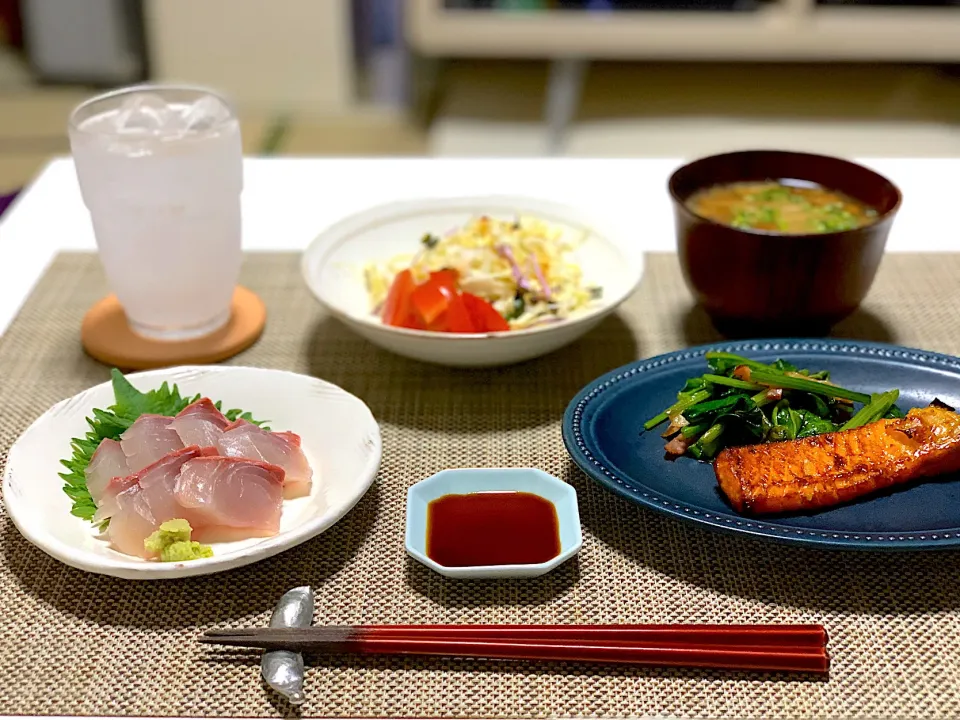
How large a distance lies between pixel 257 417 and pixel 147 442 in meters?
0.18

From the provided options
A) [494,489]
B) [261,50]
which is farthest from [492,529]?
[261,50]

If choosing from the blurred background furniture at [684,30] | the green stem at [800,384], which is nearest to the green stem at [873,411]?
the green stem at [800,384]

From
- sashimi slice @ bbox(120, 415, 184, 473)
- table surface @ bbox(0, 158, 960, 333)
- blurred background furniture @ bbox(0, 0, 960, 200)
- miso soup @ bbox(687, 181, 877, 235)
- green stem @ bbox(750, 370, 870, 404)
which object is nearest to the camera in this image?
sashimi slice @ bbox(120, 415, 184, 473)

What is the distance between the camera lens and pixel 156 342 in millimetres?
1504

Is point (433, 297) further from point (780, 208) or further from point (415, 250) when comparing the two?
point (780, 208)

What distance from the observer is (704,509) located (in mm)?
1030

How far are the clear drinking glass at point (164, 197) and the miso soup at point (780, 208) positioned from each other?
2.37 ft

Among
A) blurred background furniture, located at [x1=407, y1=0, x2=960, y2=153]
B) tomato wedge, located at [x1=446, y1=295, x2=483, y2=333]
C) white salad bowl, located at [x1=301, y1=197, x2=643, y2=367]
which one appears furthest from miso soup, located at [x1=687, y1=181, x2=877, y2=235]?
blurred background furniture, located at [x1=407, y1=0, x2=960, y2=153]

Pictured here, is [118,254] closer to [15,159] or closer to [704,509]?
[704,509]

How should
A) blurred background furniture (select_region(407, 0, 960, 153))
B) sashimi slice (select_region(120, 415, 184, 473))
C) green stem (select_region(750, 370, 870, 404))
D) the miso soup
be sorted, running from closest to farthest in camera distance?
sashimi slice (select_region(120, 415, 184, 473))
green stem (select_region(750, 370, 870, 404))
the miso soup
blurred background furniture (select_region(407, 0, 960, 153))

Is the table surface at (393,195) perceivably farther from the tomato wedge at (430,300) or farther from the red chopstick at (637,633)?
the red chopstick at (637,633)

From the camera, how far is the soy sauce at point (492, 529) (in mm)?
1052

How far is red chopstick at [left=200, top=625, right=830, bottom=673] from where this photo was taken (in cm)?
92

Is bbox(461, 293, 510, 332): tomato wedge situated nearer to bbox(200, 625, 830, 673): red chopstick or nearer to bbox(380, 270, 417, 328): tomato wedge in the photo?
bbox(380, 270, 417, 328): tomato wedge
